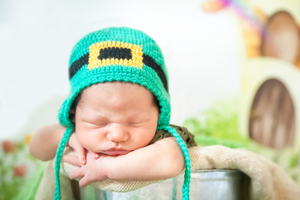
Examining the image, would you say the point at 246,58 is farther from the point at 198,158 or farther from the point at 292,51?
the point at 198,158

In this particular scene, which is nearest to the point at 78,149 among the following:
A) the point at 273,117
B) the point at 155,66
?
the point at 155,66

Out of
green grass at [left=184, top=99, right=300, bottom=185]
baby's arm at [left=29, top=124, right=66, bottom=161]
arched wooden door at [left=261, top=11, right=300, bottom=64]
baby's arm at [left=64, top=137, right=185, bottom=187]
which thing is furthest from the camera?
arched wooden door at [left=261, top=11, right=300, bottom=64]

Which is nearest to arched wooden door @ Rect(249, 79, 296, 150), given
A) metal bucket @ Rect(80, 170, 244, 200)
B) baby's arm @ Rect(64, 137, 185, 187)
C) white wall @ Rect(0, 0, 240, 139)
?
white wall @ Rect(0, 0, 240, 139)

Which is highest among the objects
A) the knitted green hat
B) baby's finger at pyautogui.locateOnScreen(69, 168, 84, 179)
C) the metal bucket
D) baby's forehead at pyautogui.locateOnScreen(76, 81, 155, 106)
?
the knitted green hat

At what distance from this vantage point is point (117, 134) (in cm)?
48

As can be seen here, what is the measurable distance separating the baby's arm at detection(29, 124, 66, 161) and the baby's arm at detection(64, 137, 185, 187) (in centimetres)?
15

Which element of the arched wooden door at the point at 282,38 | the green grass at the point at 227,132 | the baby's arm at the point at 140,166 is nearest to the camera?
the baby's arm at the point at 140,166

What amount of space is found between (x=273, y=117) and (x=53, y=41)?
110 centimetres

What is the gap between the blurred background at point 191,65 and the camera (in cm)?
65

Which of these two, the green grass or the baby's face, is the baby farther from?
the green grass

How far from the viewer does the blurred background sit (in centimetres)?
65

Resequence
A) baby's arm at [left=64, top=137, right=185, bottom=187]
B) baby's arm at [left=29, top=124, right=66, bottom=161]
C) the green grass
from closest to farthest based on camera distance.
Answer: baby's arm at [left=64, top=137, right=185, bottom=187] → baby's arm at [left=29, top=124, right=66, bottom=161] → the green grass

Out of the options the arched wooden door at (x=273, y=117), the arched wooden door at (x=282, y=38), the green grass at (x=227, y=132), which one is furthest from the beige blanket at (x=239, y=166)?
the arched wooden door at (x=282, y=38)

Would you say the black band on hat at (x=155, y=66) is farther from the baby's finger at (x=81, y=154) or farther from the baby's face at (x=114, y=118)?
the baby's finger at (x=81, y=154)
